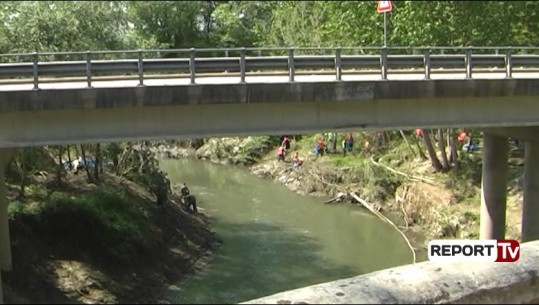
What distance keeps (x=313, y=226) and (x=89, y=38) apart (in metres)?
10.8

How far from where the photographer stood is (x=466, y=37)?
2530 centimetres

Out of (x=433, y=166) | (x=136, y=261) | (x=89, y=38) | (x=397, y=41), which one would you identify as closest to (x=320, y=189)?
(x=433, y=166)

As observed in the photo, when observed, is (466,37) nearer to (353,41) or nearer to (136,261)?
(353,41)

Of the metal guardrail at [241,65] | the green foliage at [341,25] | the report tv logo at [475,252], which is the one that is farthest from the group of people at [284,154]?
the report tv logo at [475,252]

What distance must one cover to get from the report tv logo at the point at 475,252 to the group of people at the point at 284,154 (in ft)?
81.8

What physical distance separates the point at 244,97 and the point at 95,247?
5.95 meters

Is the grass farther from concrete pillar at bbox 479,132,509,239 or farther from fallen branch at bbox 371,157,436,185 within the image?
fallen branch at bbox 371,157,436,185

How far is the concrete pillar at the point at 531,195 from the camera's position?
18641 millimetres

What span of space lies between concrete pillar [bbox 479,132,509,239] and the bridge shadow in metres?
4.12

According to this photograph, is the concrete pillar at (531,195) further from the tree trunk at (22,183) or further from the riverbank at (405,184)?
the tree trunk at (22,183)

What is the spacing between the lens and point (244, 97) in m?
14.4

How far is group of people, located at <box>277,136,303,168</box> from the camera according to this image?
3509 cm

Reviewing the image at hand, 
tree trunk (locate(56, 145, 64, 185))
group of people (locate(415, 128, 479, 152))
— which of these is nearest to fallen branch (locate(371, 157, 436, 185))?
group of people (locate(415, 128, 479, 152))

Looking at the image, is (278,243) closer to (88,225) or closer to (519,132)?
(88,225)
